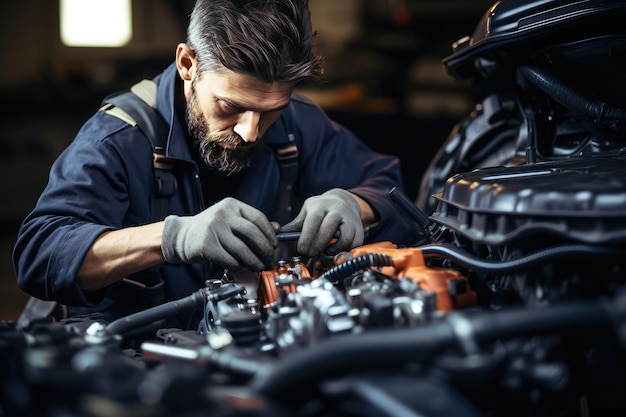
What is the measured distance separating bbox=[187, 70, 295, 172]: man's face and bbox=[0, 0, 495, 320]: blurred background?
2262 mm

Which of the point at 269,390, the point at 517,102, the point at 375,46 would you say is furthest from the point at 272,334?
the point at 375,46

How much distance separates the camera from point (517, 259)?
34.9 inches

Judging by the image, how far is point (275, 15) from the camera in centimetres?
143

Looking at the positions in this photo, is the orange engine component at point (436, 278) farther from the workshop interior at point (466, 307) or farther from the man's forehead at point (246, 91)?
the man's forehead at point (246, 91)

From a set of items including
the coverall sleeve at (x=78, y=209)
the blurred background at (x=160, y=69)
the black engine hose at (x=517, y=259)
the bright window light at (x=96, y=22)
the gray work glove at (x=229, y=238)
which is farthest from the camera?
the bright window light at (x=96, y=22)

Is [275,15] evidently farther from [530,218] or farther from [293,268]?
[530,218]

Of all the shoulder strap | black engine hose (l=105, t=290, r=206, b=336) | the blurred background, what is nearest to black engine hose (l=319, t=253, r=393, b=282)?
black engine hose (l=105, t=290, r=206, b=336)

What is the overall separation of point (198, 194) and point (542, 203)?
2.95ft

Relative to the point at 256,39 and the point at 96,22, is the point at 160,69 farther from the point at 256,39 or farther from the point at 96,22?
the point at 256,39

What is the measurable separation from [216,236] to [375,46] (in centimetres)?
354

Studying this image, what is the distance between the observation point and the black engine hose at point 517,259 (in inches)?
32.0

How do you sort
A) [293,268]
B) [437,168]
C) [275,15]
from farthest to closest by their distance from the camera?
1. [437,168]
2. [275,15]
3. [293,268]

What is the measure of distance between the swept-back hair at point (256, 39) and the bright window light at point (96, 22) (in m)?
3.49

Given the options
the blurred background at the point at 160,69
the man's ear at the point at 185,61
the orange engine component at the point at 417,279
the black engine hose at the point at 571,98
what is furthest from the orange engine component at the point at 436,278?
the blurred background at the point at 160,69
